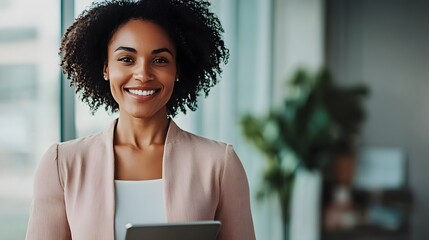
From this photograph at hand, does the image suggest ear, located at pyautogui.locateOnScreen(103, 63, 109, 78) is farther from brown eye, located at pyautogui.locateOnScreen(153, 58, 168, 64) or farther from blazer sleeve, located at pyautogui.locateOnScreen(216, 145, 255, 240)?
blazer sleeve, located at pyautogui.locateOnScreen(216, 145, 255, 240)

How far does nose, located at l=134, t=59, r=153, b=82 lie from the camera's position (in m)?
1.43

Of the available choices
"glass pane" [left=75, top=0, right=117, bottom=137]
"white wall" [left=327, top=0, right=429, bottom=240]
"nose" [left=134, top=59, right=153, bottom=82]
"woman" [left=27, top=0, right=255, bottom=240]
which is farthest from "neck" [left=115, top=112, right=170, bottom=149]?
"white wall" [left=327, top=0, right=429, bottom=240]

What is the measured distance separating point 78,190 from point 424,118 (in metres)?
3.71

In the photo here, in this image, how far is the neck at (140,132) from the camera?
1.52 m

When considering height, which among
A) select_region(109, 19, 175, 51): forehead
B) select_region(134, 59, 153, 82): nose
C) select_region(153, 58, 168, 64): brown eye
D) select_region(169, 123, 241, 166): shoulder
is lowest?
select_region(169, 123, 241, 166): shoulder

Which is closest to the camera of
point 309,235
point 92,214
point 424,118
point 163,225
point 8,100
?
point 163,225

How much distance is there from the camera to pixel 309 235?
517 cm

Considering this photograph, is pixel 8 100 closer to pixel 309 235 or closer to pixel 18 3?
pixel 18 3

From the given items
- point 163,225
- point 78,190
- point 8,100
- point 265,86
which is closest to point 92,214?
point 78,190

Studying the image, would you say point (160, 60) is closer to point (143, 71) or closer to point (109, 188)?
point (143, 71)

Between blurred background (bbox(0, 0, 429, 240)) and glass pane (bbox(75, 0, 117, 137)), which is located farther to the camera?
blurred background (bbox(0, 0, 429, 240))

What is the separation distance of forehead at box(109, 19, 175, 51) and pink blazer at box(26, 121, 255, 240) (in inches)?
7.0

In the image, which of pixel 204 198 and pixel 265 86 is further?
pixel 265 86

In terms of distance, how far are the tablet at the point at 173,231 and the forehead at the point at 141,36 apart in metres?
0.35
